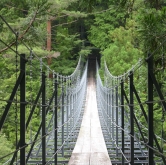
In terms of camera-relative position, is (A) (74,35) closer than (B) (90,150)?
No

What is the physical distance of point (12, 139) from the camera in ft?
24.6

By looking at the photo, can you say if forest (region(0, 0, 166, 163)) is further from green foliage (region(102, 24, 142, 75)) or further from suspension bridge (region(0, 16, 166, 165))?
suspension bridge (region(0, 16, 166, 165))

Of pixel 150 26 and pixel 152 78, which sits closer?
pixel 152 78

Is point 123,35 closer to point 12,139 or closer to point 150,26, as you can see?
point 12,139

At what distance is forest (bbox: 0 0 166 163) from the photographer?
6.82 ft

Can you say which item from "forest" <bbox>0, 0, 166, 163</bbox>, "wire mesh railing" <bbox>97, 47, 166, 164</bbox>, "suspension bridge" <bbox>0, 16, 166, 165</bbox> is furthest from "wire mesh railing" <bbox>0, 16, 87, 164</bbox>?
"wire mesh railing" <bbox>97, 47, 166, 164</bbox>

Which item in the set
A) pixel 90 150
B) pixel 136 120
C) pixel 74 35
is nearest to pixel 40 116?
pixel 90 150

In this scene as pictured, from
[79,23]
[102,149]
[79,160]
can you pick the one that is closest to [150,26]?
[79,160]

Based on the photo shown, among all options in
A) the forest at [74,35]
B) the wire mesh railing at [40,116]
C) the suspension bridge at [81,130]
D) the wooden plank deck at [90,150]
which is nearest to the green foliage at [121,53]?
the forest at [74,35]

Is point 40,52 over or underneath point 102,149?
over

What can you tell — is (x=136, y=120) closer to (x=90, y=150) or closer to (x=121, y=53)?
(x=90, y=150)

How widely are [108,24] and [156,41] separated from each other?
17.3 m

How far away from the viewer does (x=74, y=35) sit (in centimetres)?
1666

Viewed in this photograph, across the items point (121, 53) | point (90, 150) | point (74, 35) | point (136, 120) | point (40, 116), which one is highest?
point (74, 35)
